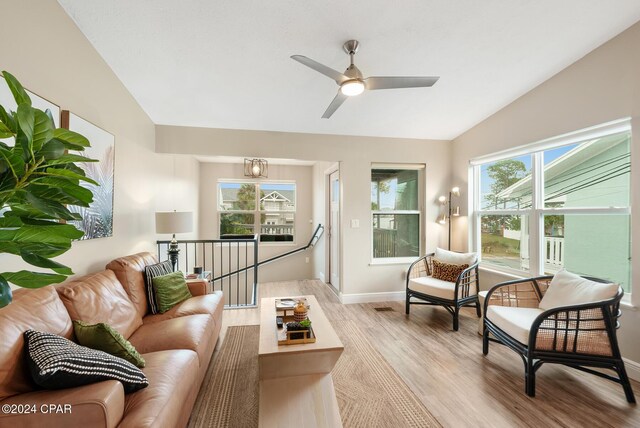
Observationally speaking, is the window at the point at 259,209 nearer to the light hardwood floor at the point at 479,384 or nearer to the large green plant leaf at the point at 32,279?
the light hardwood floor at the point at 479,384

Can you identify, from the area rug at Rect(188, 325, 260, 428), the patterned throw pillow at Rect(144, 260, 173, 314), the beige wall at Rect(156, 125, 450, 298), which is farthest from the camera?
the beige wall at Rect(156, 125, 450, 298)

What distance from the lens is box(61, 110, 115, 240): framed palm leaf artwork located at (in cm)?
220

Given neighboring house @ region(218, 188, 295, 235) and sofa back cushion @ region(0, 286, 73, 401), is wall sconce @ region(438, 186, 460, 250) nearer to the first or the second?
neighboring house @ region(218, 188, 295, 235)

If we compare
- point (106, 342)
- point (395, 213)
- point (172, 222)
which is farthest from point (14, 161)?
point (395, 213)

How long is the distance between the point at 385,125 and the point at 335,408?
3461mm

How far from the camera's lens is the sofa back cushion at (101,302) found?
174cm

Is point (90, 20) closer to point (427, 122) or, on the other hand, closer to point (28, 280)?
point (28, 280)

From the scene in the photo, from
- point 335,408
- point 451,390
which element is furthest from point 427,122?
point 335,408

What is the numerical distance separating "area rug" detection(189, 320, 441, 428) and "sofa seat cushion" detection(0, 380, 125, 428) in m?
0.86

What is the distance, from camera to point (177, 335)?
2.00 metres

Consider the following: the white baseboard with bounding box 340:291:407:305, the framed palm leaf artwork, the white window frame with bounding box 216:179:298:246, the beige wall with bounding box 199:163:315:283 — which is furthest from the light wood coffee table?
the white window frame with bounding box 216:179:298:246

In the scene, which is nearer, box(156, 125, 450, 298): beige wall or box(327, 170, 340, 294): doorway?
box(156, 125, 450, 298): beige wall

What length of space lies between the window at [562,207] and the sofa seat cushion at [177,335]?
3.58 meters

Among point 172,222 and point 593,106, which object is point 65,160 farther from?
point 593,106
